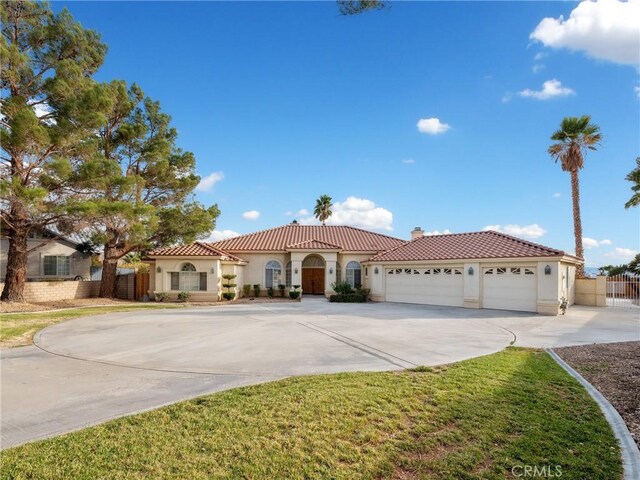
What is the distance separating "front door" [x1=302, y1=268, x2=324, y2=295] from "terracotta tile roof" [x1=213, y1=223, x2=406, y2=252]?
2.52 m

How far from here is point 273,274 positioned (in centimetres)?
2895

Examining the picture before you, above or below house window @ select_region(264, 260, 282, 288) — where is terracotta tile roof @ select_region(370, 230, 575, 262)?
above

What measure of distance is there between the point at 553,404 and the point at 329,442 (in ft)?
11.8

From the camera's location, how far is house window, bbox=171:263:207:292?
25.6 metres

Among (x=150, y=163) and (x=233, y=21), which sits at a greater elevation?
(x=233, y=21)

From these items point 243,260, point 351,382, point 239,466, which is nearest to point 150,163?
point 243,260

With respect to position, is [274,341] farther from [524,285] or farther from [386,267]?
[386,267]

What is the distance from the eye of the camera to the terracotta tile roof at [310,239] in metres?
29.4

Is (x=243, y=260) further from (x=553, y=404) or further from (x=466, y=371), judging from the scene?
(x=553, y=404)

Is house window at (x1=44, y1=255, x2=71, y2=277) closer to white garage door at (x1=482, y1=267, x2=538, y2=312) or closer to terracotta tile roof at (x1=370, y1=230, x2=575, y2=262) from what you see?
terracotta tile roof at (x1=370, y1=230, x2=575, y2=262)

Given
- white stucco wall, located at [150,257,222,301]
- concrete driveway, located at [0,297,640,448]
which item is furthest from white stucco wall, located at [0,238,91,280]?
concrete driveway, located at [0,297,640,448]

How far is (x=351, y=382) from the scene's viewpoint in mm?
6531

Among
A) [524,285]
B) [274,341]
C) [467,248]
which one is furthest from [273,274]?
[274,341]

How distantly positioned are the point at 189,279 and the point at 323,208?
21381 millimetres
